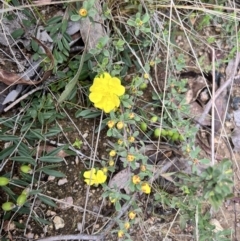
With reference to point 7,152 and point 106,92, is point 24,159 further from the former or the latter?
point 106,92

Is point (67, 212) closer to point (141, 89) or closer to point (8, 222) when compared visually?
point (8, 222)

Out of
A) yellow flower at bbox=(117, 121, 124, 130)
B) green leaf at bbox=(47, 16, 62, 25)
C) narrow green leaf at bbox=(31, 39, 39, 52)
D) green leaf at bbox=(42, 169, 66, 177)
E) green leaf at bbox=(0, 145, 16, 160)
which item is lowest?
green leaf at bbox=(42, 169, 66, 177)

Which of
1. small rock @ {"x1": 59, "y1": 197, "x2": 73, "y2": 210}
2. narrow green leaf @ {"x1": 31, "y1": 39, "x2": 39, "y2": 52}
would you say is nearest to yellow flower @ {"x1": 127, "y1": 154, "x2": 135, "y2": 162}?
small rock @ {"x1": 59, "y1": 197, "x2": 73, "y2": 210}

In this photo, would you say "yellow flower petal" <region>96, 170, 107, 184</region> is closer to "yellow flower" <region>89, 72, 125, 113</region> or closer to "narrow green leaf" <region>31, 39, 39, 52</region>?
"yellow flower" <region>89, 72, 125, 113</region>

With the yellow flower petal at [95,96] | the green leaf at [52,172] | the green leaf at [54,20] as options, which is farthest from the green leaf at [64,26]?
the green leaf at [52,172]

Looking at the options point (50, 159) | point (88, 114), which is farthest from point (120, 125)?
point (50, 159)

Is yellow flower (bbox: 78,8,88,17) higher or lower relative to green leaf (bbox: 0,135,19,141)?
higher
